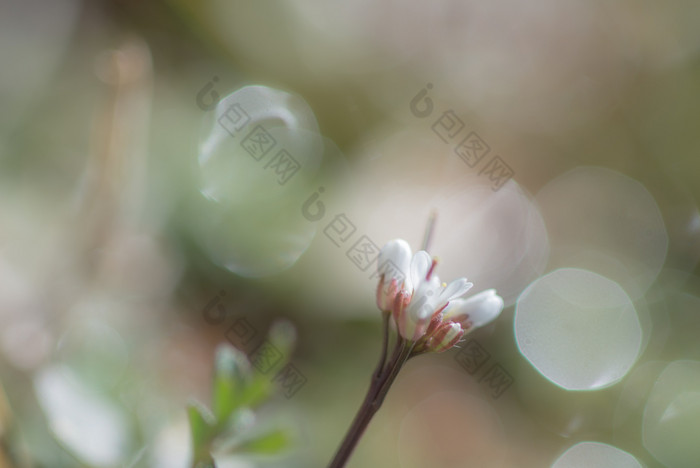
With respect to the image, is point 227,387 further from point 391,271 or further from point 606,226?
point 606,226

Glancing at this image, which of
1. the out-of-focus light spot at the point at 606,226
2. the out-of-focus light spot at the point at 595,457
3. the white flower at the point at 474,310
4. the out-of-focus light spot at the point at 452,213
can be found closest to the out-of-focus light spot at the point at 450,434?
the out-of-focus light spot at the point at 595,457

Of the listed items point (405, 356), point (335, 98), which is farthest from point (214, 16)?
point (405, 356)

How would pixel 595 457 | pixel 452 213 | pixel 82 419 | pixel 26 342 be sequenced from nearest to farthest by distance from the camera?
pixel 82 419 < pixel 26 342 < pixel 595 457 < pixel 452 213

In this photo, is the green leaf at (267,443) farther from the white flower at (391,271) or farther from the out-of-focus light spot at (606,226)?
the out-of-focus light spot at (606,226)

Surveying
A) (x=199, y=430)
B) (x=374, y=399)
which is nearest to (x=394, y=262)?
(x=374, y=399)

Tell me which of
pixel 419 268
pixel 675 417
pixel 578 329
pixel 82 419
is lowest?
pixel 675 417
